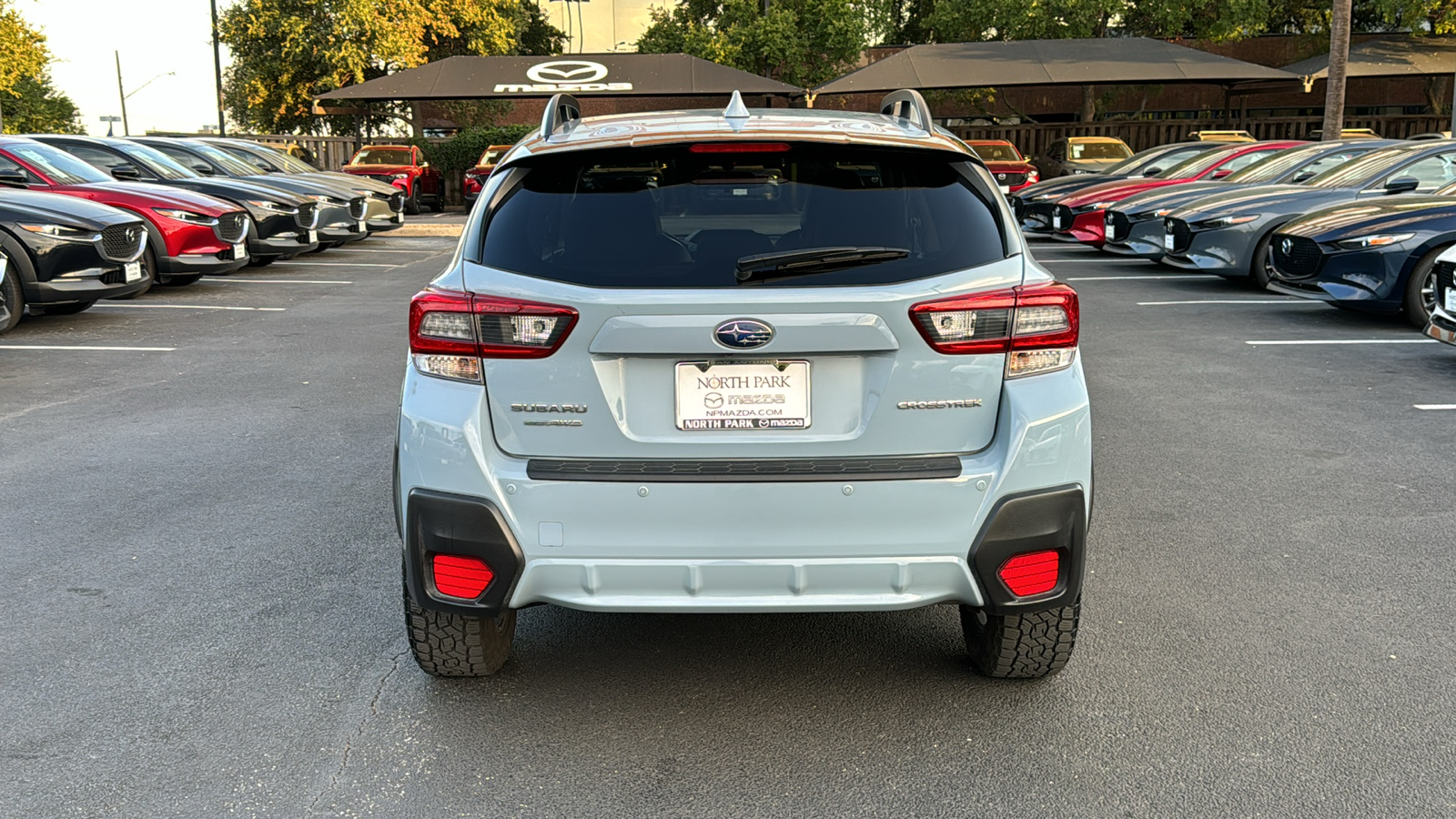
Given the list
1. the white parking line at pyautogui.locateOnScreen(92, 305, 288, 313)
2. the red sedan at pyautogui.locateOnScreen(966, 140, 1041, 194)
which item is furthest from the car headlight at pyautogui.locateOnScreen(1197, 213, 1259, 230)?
the red sedan at pyautogui.locateOnScreen(966, 140, 1041, 194)

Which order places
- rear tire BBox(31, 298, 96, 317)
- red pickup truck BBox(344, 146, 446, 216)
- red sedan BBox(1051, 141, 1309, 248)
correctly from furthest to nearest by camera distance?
red pickup truck BBox(344, 146, 446, 216) → red sedan BBox(1051, 141, 1309, 248) → rear tire BBox(31, 298, 96, 317)

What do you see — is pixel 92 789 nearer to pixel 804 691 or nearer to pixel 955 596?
pixel 804 691

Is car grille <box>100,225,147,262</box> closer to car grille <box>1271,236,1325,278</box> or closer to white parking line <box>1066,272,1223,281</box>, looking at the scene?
white parking line <box>1066,272,1223,281</box>

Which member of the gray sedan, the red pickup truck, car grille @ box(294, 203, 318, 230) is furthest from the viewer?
the red pickup truck

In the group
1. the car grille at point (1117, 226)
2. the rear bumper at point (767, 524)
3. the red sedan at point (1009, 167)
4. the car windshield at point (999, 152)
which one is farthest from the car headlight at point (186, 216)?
the car windshield at point (999, 152)

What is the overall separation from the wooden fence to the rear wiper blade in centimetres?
3329

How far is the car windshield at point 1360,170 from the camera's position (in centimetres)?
1311

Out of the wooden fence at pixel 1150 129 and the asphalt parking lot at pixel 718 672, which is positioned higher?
the wooden fence at pixel 1150 129

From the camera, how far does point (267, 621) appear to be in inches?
167

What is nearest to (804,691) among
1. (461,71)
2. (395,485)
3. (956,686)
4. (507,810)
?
(956,686)

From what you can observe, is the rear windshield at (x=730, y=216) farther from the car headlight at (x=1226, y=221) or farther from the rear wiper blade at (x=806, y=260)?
the car headlight at (x=1226, y=221)

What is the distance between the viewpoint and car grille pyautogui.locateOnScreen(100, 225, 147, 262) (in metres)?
11.0

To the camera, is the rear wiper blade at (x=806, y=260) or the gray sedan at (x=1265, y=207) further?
the gray sedan at (x=1265, y=207)

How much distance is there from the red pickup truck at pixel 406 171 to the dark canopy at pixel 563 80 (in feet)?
6.44
